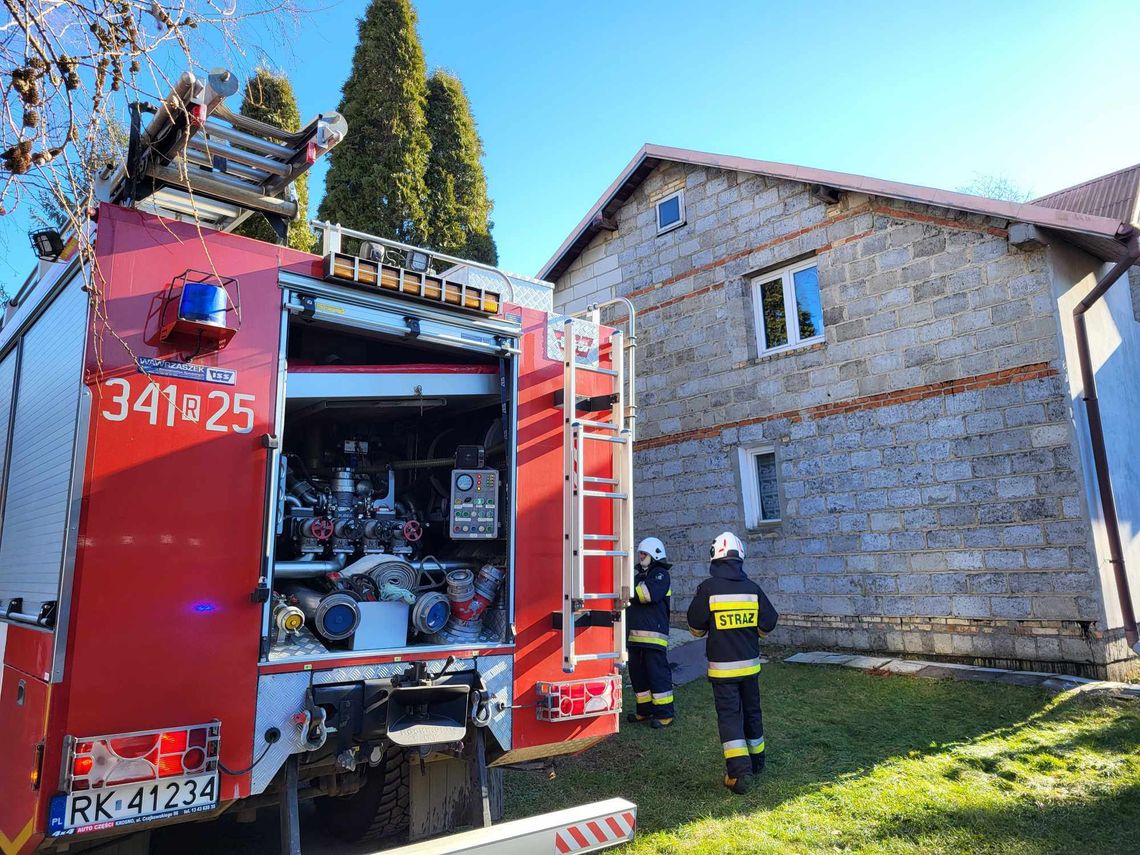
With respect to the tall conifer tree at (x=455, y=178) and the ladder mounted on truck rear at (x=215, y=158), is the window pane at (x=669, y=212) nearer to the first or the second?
the tall conifer tree at (x=455, y=178)

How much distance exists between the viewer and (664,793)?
5062mm

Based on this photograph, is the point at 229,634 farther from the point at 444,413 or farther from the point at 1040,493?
the point at 1040,493

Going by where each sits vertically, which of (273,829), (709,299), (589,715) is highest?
(709,299)

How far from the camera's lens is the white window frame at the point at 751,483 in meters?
10.2

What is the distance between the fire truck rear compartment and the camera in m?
3.76

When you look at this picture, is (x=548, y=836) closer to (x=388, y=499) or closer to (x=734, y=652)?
(x=388, y=499)

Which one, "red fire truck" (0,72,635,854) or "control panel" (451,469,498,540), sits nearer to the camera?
"red fire truck" (0,72,635,854)

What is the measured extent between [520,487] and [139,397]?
1.81 metres

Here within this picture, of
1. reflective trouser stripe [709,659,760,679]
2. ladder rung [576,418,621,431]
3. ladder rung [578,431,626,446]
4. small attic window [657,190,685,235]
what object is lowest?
reflective trouser stripe [709,659,760,679]

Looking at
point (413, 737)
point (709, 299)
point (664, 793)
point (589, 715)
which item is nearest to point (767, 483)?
point (709, 299)

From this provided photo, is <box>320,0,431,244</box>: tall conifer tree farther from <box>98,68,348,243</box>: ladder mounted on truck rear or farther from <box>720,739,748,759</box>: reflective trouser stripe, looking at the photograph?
<box>720,739,748,759</box>: reflective trouser stripe

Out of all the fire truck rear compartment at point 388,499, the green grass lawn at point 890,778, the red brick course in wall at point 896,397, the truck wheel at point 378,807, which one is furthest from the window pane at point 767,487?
the truck wheel at point 378,807

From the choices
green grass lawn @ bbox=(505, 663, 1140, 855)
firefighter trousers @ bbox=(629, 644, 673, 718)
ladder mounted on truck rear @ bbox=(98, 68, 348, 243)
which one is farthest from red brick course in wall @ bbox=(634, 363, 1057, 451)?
ladder mounted on truck rear @ bbox=(98, 68, 348, 243)

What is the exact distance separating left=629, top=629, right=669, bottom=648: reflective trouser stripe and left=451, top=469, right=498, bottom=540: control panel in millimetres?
3106
